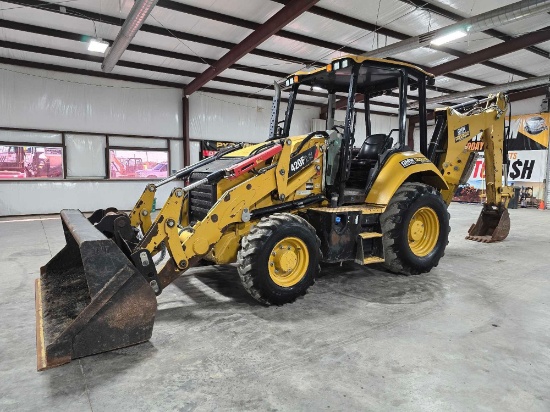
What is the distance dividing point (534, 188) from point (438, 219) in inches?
524

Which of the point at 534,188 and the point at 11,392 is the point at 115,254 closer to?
the point at 11,392

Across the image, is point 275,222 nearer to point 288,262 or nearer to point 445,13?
point 288,262

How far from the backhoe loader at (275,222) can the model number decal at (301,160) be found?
0.01 meters

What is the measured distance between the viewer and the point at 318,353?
2805mm

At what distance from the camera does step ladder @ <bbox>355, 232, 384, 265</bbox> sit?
4.39 metres

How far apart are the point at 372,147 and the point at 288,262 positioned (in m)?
2.42

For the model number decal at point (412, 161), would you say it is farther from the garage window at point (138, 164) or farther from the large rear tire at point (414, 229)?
the garage window at point (138, 164)

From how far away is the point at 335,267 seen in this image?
5332 mm

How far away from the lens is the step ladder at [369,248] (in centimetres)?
439

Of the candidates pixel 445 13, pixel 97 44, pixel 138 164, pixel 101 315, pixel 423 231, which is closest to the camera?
pixel 101 315

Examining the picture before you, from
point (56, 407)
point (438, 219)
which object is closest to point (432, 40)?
point (438, 219)

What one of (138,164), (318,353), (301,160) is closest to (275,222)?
(301,160)

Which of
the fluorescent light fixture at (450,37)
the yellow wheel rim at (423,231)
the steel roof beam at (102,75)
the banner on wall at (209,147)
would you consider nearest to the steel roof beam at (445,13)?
the fluorescent light fixture at (450,37)

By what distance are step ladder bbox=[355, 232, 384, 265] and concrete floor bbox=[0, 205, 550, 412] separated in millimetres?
338
